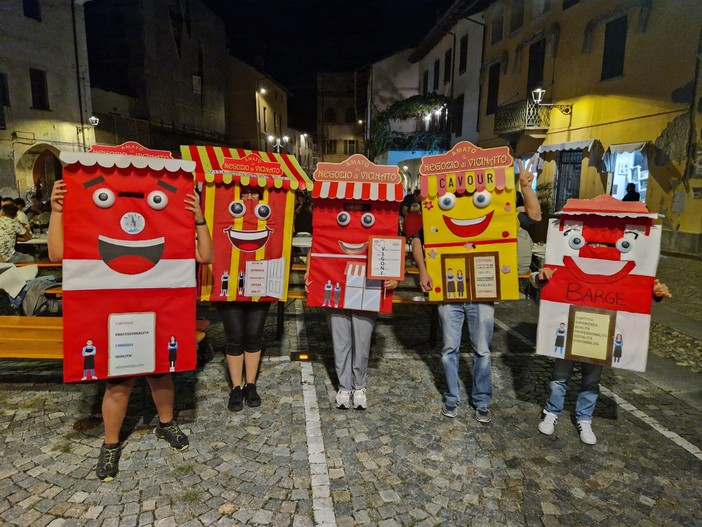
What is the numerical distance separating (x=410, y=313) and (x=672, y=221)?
30.4 ft

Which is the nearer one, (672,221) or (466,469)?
(466,469)

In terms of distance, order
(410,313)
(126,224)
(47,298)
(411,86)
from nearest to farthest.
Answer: (126,224) < (47,298) < (410,313) < (411,86)

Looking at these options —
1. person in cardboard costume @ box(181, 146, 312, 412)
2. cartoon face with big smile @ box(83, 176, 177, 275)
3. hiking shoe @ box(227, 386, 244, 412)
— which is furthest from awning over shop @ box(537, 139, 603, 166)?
cartoon face with big smile @ box(83, 176, 177, 275)

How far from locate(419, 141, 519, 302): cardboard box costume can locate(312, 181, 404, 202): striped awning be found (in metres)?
0.25

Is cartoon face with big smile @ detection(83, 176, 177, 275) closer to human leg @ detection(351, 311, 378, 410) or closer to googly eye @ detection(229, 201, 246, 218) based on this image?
googly eye @ detection(229, 201, 246, 218)

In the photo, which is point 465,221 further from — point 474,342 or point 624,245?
point 624,245

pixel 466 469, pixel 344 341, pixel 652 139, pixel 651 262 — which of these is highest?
pixel 652 139

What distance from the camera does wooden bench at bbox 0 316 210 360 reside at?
3.93 meters

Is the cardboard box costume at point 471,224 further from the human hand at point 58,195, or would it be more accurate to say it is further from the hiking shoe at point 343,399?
the human hand at point 58,195

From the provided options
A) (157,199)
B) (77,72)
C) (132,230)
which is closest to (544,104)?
(157,199)

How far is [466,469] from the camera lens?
3191 mm

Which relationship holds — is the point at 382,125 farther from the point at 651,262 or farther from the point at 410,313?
the point at 651,262

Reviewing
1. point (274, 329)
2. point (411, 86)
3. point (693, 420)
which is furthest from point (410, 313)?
point (411, 86)

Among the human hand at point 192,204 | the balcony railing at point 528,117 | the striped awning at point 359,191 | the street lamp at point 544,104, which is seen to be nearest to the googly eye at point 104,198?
the human hand at point 192,204
